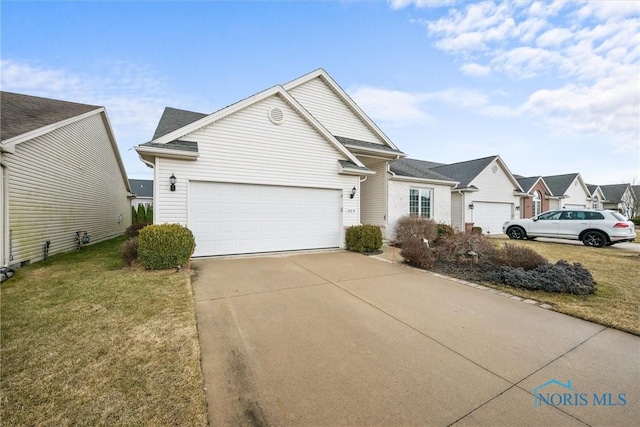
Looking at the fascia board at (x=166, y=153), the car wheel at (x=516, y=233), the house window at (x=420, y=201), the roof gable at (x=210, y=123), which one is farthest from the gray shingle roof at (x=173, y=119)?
the car wheel at (x=516, y=233)

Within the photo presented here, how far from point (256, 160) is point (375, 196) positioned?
6.78m

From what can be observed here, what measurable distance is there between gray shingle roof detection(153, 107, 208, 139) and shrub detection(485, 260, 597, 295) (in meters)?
11.3

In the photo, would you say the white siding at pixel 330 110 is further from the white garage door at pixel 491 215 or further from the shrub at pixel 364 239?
the white garage door at pixel 491 215

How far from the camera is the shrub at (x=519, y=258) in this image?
6.31 meters

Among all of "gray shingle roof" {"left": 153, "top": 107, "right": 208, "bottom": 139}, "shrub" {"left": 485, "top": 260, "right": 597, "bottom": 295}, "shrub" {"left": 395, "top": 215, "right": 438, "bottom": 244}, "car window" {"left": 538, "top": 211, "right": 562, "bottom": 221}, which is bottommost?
"shrub" {"left": 485, "top": 260, "right": 597, "bottom": 295}

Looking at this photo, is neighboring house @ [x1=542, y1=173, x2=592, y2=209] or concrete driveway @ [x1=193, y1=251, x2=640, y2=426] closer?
concrete driveway @ [x1=193, y1=251, x2=640, y2=426]

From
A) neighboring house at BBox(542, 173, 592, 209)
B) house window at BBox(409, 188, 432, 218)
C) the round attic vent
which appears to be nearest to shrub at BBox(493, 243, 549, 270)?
house window at BBox(409, 188, 432, 218)

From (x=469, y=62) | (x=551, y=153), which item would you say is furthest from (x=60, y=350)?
(x=551, y=153)

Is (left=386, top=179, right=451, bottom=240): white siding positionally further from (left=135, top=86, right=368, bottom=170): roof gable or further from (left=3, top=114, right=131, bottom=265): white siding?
(left=3, top=114, right=131, bottom=265): white siding

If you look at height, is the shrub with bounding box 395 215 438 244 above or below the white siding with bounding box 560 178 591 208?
below

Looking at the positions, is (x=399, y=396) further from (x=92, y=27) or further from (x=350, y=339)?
(x=92, y=27)

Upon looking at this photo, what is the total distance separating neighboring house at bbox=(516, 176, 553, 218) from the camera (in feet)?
65.9

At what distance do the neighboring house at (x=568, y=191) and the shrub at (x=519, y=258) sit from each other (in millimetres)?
22339

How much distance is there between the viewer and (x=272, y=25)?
1071 centimetres
